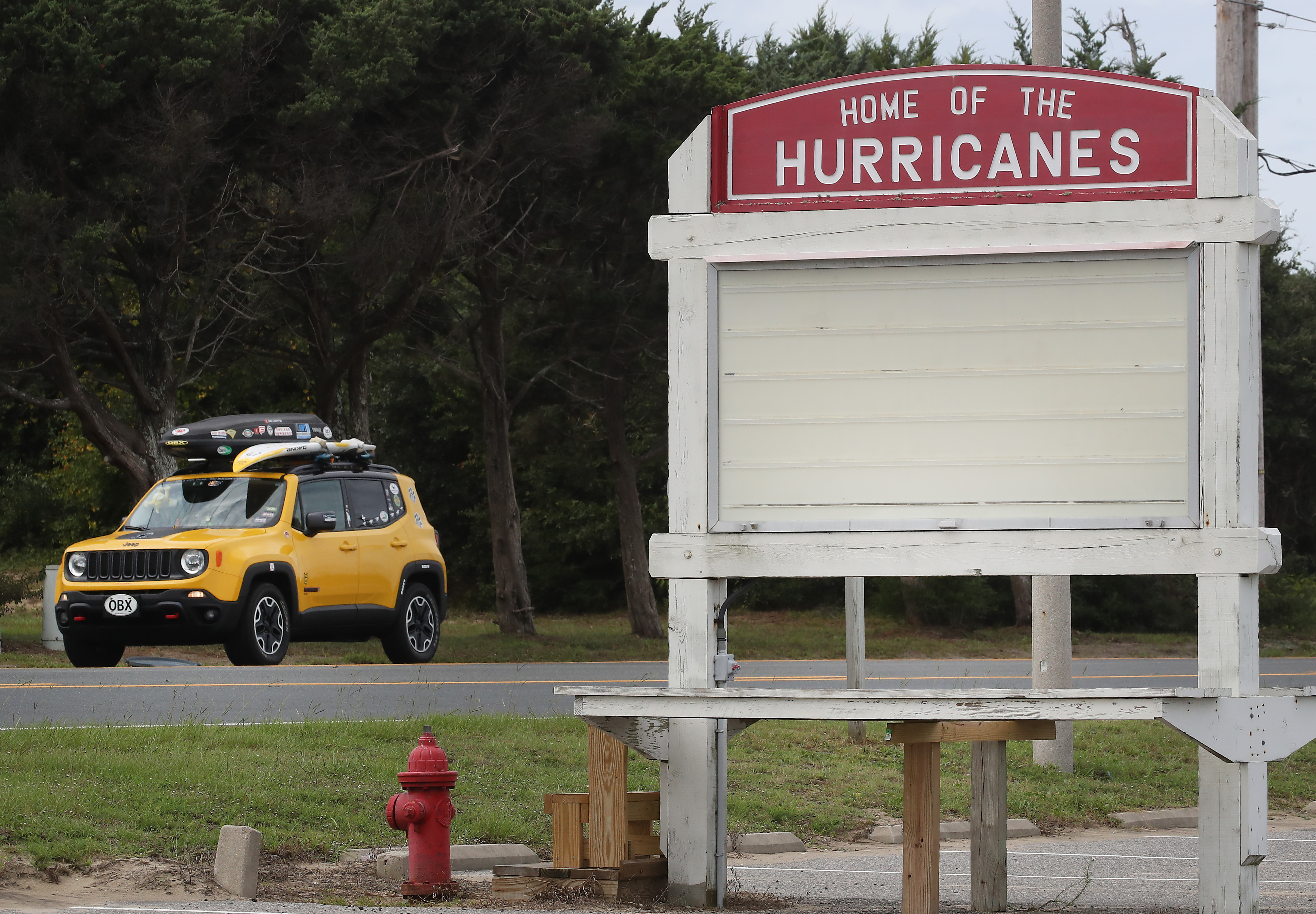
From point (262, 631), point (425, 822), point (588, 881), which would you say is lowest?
point (588, 881)

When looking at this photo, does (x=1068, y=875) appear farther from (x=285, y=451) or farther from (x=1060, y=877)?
(x=285, y=451)

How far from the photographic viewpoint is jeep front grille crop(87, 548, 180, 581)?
1013cm

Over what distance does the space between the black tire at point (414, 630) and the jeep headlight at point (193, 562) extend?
4.93 feet

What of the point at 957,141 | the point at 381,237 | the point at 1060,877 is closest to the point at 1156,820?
the point at 1060,877

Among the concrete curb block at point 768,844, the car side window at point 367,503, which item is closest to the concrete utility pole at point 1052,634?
the concrete curb block at point 768,844

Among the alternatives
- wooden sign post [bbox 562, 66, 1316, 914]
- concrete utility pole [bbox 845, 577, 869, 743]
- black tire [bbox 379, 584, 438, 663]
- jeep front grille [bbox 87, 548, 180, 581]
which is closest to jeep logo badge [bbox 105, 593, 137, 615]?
jeep front grille [bbox 87, 548, 180, 581]

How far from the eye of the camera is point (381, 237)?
21312mm

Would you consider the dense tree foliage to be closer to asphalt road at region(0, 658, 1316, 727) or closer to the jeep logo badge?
asphalt road at region(0, 658, 1316, 727)

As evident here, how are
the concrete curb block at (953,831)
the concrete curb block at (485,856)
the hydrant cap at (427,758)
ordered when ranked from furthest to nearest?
the concrete curb block at (953,831), the concrete curb block at (485,856), the hydrant cap at (427,758)

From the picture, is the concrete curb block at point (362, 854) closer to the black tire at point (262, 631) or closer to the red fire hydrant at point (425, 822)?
the red fire hydrant at point (425, 822)

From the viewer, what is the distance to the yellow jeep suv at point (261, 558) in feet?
33.1

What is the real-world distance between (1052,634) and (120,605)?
707 cm

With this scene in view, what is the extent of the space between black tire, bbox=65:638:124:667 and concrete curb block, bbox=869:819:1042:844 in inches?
200

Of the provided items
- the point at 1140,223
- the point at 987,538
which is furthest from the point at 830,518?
the point at 1140,223
